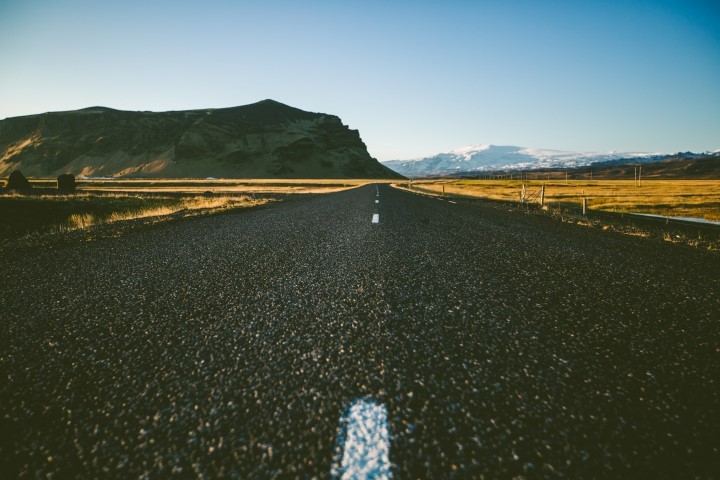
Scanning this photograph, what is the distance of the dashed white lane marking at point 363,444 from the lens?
1.42 m

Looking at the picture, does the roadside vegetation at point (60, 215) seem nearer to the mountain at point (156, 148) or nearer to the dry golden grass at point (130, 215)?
the dry golden grass at point (130, 215)

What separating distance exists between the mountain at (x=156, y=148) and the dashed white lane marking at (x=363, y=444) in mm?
155809

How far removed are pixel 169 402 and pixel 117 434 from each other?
0.26 metres

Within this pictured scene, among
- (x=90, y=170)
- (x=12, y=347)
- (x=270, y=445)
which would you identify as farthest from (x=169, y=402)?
(x=90, y=170)

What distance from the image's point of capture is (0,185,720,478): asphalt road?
1.52 metres

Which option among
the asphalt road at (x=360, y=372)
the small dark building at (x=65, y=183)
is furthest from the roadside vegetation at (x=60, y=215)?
the small dark building at (x=65, y=183)

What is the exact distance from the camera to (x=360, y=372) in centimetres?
214

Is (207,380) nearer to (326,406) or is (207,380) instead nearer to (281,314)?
(326,406)

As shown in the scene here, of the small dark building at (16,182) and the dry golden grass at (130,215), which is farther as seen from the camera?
the small dark building at (16,182)

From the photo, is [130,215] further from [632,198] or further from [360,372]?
[632,198]

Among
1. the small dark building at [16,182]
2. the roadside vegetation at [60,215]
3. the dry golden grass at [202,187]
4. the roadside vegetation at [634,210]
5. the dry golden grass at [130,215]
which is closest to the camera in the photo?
the roadside vegetation at [634,210]

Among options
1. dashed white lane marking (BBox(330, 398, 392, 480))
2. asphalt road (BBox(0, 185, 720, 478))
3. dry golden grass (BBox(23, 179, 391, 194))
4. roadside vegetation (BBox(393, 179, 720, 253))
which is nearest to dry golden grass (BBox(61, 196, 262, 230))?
asphalt road (BBox(0, 185, 720, 478))

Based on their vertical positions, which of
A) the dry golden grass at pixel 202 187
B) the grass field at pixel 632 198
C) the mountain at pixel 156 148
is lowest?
the grass field at pixel 632 198

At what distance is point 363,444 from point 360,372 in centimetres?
58
